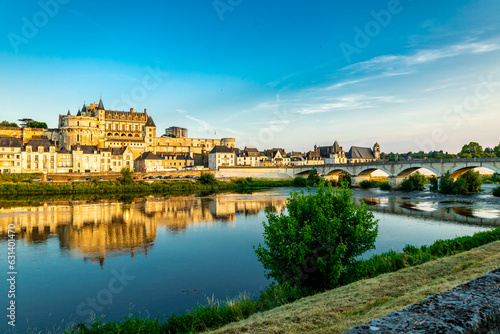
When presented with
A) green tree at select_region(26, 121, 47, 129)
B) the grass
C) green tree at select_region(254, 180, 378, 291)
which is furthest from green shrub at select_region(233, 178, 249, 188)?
green tree at select_region(26, 121, 47, 129)

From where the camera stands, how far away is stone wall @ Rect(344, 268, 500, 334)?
2.57m

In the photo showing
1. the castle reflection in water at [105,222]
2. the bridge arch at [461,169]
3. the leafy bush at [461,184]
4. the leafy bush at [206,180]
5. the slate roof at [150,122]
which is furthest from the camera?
the slate roof at [150,122]

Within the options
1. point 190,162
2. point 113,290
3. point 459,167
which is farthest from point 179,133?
point 113,290

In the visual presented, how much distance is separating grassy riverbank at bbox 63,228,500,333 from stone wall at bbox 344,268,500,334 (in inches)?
72.6

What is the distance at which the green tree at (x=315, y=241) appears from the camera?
872cm

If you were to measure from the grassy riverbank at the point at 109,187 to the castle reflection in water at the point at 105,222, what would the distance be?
13104 mm

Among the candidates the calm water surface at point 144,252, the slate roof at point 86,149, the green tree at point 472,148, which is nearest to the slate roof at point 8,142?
the slate roof at point 86,149

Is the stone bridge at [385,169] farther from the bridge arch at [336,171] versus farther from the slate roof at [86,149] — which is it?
the slate roof at [86,149]

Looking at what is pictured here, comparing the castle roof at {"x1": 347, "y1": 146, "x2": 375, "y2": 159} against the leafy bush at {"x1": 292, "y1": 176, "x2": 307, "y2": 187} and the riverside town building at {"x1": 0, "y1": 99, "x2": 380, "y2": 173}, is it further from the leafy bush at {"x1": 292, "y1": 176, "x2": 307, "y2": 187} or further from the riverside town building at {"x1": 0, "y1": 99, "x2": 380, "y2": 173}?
the leafy bush at {"x1": 292, "y1": 176, "x2": 307, "y2": 187}

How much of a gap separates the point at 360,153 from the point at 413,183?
40506 millimetres

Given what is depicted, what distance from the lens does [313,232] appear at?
9273 millimetres

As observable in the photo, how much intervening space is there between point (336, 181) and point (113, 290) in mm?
52645

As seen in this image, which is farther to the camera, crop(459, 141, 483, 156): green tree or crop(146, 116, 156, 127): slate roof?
crop(146, 116, 156, 127): slate roof

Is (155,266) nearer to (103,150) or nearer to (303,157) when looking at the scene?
(103,150)
